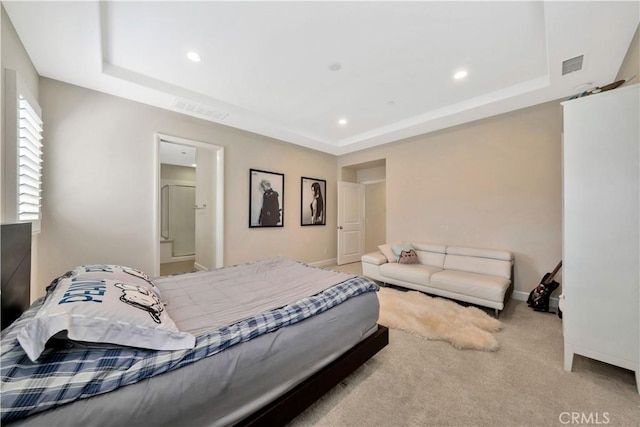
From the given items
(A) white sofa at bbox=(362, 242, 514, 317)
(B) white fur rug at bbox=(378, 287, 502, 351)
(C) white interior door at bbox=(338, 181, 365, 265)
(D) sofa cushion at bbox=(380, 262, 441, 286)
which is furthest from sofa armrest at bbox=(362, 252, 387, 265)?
(C) white interior door at bbox=(338, 181, 365, 265)

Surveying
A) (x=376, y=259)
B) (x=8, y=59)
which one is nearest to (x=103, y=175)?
(x=8, y=59)

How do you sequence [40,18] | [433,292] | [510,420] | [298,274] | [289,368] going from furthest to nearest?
[433,292], [298,274], [40,18], [510,420], [289,368]

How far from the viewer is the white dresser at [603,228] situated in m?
1.62

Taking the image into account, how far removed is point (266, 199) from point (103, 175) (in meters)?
2.30

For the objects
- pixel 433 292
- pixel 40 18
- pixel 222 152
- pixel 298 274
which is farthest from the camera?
pixel 222 152

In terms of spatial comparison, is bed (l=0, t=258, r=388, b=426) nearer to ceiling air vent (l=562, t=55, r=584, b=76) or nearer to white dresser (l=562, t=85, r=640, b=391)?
white dresser (l=562, t=85, r=640, b=391)

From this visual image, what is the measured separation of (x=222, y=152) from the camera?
12.9 ft

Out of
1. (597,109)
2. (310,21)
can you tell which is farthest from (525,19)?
(310,21)

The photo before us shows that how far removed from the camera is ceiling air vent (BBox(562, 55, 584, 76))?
2212 mm

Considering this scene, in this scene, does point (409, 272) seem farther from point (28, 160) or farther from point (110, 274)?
point (28, 160)

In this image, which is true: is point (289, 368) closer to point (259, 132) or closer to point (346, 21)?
point (346, 21)

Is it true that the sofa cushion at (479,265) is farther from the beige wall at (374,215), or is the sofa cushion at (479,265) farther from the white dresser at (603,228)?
the beige wall at (374,215)

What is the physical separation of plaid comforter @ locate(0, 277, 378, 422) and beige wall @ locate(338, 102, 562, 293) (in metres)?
3.89

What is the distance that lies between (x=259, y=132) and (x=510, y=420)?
4.49 meters
